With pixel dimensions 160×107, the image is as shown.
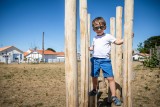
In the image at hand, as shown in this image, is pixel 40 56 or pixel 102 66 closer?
pixel 102 66

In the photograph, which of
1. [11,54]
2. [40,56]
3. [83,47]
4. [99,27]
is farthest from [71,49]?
[40,56]

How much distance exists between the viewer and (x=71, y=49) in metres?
2.63

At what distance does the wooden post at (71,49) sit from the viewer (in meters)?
2.62

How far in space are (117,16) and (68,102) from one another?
2.47 m

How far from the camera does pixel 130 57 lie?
2.92m

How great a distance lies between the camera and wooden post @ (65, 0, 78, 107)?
2.62m

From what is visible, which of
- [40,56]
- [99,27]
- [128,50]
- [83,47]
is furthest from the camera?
[40,56]

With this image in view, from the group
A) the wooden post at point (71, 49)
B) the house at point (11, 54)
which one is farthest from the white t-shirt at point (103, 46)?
the house at point (11, 54)

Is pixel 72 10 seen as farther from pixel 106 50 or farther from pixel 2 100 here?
pixel 2 100

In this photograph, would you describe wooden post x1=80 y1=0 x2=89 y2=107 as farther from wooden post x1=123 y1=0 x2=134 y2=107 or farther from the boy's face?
wooden post x1=123 y1=0 x2=134 y2=107

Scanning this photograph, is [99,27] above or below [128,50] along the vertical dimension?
above

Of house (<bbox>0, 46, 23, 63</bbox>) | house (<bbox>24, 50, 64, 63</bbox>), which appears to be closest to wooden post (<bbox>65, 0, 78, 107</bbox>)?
house (<bbox>0, 46, 23, 63</bbox>)

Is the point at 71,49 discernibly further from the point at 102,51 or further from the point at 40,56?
the point at 40,56

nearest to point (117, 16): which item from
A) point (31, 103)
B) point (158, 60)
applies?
point (31, 103)
